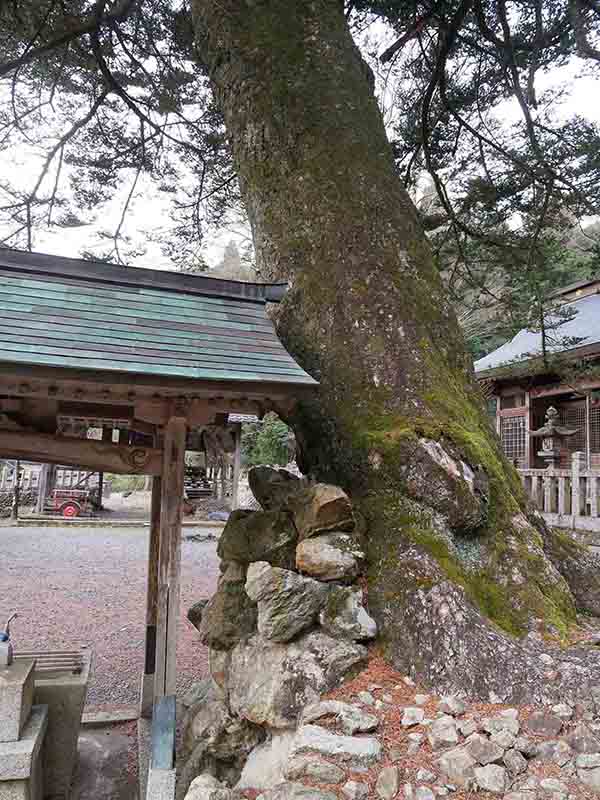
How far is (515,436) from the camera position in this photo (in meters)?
14.2

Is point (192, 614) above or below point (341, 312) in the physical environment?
below

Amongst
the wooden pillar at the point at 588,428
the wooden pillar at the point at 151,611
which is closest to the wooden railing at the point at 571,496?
the wooden pillar at the point at 588,428

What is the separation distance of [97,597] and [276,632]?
24.3 ft

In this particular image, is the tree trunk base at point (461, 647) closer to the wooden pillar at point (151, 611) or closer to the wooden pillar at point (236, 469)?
the wooden pillar at point (151, 611)

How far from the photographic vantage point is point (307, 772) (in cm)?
200

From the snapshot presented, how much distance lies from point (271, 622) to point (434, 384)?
1.63m

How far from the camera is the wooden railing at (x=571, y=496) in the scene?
8.65 metres

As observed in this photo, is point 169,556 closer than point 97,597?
Yes

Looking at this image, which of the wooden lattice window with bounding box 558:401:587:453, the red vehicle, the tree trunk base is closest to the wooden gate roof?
the tree trunk base

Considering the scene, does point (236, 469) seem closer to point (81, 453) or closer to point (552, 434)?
point (552, 434)

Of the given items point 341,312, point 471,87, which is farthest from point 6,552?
point 471,87

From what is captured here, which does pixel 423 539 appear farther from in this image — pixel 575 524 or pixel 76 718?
pixel 575 524

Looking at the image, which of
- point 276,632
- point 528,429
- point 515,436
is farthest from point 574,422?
point 276,632

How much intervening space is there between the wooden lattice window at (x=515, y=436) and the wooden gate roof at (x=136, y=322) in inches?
464
